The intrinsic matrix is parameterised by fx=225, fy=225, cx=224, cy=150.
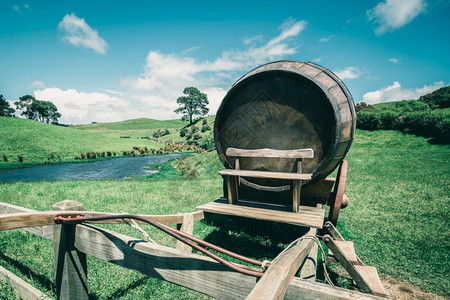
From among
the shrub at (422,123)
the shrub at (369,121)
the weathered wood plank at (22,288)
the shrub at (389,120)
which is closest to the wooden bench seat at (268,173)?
the weathered wood plank at (22,288)

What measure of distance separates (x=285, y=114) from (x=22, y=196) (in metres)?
9.50

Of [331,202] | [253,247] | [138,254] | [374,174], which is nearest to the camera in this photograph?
[138,254]

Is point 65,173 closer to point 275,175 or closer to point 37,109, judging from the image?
point 275,175

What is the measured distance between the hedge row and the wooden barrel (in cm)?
2143

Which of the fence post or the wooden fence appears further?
the fence post

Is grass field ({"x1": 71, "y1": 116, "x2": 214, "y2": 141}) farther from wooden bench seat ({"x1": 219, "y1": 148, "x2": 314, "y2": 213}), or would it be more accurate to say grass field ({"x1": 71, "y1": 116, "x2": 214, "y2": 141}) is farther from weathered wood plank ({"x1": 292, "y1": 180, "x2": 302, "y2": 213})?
weathered wood plank ({"x1": 292, "y1": 180, "x2": 302, "y2": 213})

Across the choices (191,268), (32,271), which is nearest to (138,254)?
(191,268)

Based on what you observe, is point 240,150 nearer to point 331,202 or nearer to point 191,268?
point 331,202

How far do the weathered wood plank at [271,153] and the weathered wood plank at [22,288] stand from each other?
2.81 metres

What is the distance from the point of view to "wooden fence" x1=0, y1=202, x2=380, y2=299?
1.13 metres

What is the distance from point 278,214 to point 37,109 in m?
118

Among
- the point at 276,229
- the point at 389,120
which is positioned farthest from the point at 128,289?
the point at 389,120

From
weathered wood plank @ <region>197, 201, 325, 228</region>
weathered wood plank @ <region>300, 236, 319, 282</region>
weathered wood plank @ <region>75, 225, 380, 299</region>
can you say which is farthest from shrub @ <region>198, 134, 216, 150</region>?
weathered wood plank @ <region>75, 225, 380, 299</region>

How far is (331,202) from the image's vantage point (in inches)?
149
